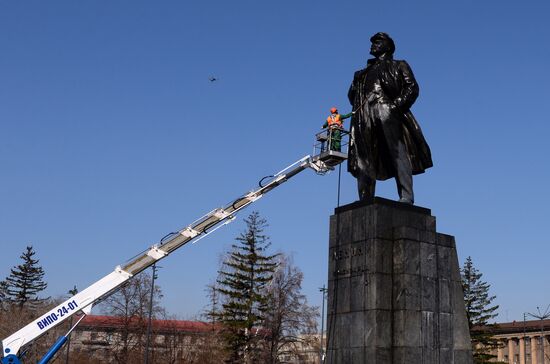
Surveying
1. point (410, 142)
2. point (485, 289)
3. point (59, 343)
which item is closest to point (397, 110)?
point (410, 142)

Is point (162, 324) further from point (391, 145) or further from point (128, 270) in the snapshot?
point (391, 145)

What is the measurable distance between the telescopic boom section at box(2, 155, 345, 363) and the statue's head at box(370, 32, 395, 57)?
7.54m

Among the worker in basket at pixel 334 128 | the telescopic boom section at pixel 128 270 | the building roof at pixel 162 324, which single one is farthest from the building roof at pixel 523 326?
the worker in basket at pixel 334 128

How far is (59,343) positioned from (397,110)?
16409 millimetres

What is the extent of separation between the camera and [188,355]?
60.5m

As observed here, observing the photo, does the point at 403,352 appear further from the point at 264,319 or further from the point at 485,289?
the point at 485,289

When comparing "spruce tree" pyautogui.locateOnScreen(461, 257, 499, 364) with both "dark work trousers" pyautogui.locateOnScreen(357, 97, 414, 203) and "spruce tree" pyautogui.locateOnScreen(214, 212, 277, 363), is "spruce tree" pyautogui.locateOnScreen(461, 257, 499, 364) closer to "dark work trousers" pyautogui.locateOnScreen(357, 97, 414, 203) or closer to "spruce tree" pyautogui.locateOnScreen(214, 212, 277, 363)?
"spruce tree" pyautogui.locateOnScreen(214, 212, 277, 363)

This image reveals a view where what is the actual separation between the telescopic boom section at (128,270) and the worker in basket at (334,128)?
1603 mm

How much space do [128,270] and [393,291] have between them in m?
17.0

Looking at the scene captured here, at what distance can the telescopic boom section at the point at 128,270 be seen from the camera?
23.6 m

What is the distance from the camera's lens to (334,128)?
52.9ft

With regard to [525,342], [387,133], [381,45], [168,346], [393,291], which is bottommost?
[168,346]

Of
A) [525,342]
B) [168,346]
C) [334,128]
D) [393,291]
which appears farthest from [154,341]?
[393,291]

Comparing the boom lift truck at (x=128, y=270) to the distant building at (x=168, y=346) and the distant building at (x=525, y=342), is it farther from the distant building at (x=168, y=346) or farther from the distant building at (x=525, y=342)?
the distant building at (x=525, y=342)
